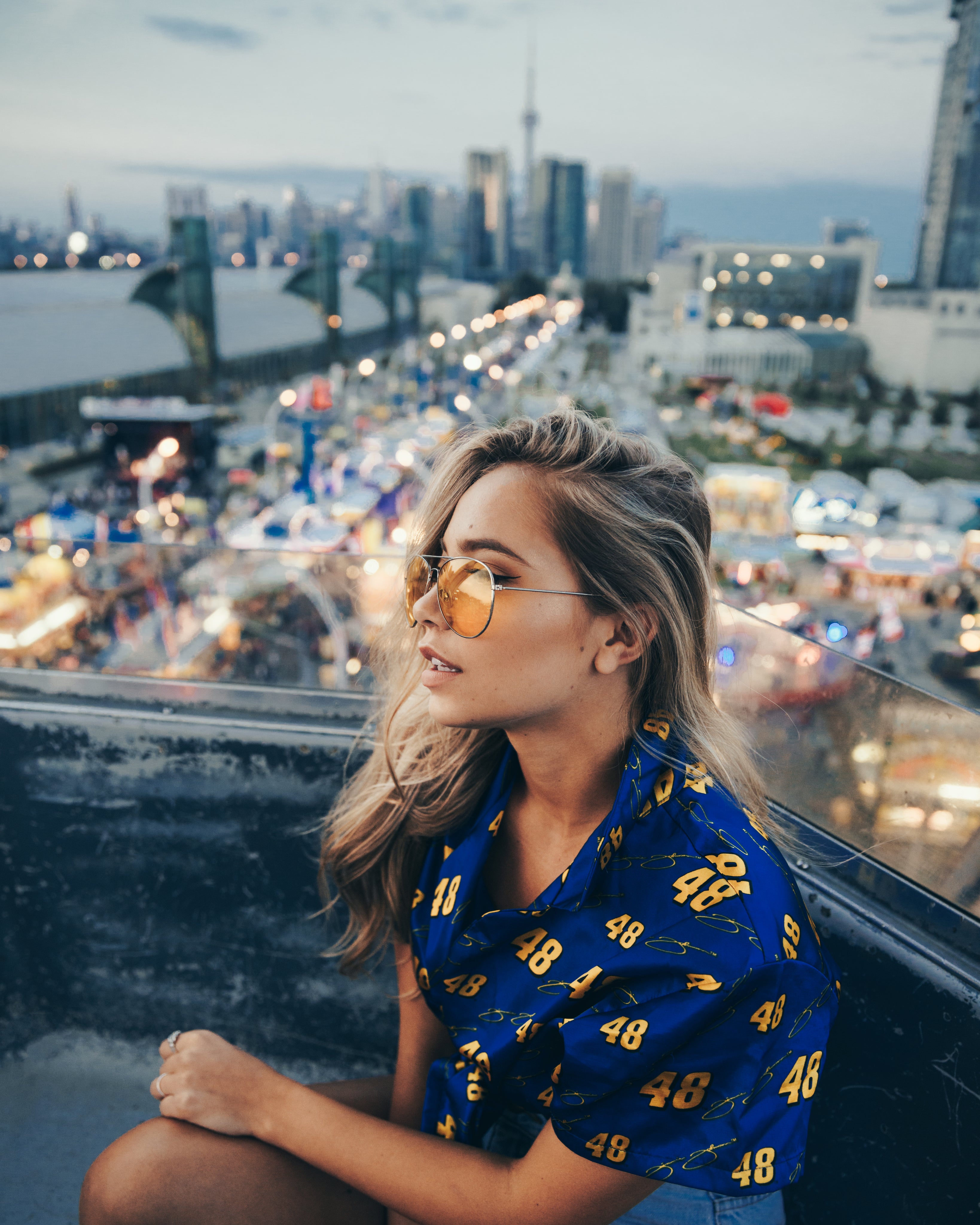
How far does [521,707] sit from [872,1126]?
30.9 inches

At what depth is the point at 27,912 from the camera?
1.72m

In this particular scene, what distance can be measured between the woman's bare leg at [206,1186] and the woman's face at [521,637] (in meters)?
0.57

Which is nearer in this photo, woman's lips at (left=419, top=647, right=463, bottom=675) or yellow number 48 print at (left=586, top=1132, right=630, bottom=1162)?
yellow number 48 print at (left=586, top=1132, right=630, bottom=1162)

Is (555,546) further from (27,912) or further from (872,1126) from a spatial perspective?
A: (27,912)

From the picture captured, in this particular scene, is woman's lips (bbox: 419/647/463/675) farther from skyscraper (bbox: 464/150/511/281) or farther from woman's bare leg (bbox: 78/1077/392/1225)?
skyscraper (bbox: 464/150/511/281)

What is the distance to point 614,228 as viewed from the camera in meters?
116

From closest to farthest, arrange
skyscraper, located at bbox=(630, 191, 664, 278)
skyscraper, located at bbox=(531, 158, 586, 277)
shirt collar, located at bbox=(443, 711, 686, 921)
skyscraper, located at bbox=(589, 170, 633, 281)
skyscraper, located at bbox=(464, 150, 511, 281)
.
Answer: shirt collar, located at bbox=(443, 711, 686, 921), skyscraper, located at bbox=(464, 150, 511, 281), skyscraper, located at bbox=(531, 158, 586, 277), skyscraper, located at bbox=(589, 170, 633, 281), skyscraper, located at bbox=(630, 191, 664, 278)

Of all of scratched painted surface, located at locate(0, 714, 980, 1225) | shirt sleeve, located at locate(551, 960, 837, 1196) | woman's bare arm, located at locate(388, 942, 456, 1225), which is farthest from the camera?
scratched painted surface, located at locate(0, 714, 980, 1225)

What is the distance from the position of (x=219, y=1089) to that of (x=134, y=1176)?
0.38ft

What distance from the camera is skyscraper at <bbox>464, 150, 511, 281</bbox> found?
327 ft

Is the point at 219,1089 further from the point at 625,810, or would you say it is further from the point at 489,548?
the point at 489,548

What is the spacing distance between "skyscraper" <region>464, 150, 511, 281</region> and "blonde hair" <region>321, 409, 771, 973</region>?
10430 cm

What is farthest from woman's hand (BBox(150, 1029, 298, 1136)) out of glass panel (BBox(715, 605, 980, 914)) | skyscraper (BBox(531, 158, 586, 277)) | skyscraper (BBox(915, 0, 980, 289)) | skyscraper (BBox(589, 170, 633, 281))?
skyscraper (BBox(589, 170, 633, 281))

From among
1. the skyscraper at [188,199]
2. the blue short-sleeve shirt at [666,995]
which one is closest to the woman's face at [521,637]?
the blue short-sleeve shirt at [666,995]
